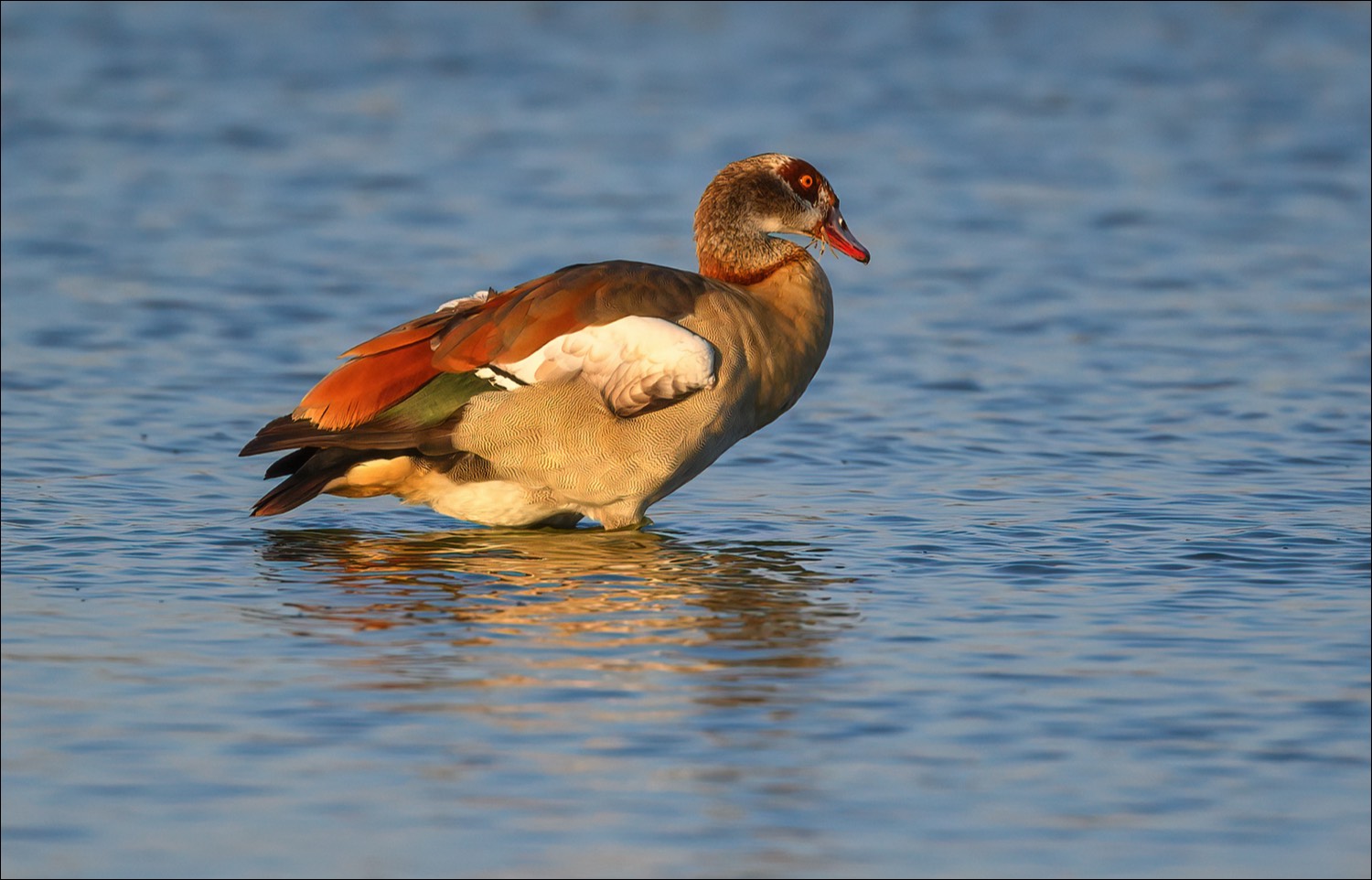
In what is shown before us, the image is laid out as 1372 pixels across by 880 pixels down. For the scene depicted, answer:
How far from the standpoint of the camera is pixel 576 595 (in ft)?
24.7

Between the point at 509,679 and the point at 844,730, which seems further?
the point at 509,679

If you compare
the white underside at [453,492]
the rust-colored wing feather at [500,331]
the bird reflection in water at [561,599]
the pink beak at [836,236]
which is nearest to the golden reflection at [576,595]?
the bird reflection in water at [561,599]

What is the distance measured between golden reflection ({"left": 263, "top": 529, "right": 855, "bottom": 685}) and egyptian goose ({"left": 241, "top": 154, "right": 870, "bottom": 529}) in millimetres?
218

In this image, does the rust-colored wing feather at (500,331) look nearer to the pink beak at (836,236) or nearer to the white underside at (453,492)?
the white underside at (453,492)

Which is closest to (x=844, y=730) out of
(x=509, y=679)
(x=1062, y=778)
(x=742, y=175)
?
(x=1062, y=778)

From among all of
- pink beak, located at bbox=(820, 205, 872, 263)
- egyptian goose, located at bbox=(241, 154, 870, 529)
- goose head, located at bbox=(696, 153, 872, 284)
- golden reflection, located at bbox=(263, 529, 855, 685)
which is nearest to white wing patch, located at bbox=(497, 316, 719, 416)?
egyptian goose, located at bbox=(241, 154, 870, 529)

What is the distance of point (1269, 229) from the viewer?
1555 cm

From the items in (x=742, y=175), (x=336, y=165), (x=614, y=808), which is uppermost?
(x=336, y=165)

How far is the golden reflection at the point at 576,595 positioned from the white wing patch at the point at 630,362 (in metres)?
0.64

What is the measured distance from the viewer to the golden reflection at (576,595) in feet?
22.5

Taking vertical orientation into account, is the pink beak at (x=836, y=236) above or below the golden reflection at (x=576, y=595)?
above

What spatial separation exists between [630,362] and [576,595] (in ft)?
3.43

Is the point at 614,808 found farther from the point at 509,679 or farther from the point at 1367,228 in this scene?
the point at 1367,228

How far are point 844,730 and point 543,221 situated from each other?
9965mm
